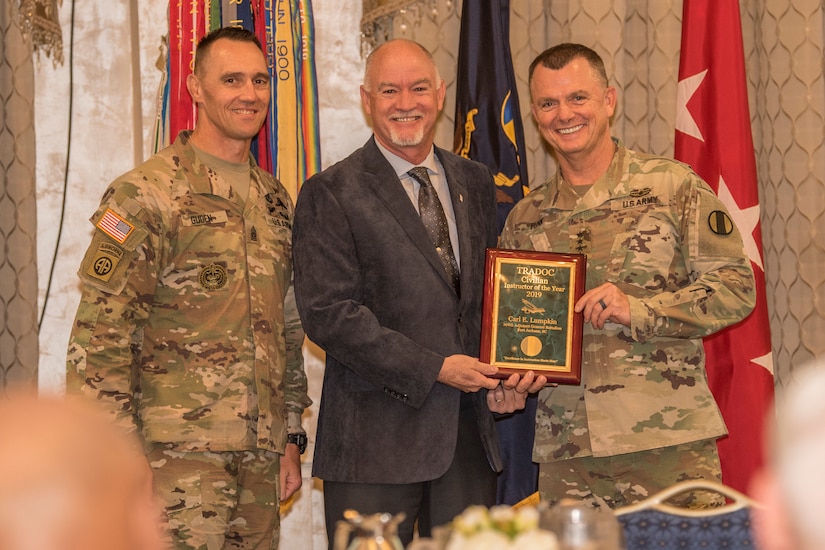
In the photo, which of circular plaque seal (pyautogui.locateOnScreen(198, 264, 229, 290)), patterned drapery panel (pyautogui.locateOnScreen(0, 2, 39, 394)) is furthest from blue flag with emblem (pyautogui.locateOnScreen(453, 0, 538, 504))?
patterned drapery panel (pyautogui.locateOnScreen(0, 2, 39, 394))

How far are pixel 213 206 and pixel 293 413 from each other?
85 centimetres

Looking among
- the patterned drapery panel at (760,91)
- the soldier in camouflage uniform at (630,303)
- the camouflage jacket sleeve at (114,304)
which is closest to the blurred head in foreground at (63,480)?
the camouflage jacket sleeve at (114,304)

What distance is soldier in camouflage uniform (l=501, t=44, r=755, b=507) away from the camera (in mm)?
3369

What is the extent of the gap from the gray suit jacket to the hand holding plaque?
0.12m

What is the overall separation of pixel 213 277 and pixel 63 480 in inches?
93.7

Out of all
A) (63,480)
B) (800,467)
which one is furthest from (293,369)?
(800,467)

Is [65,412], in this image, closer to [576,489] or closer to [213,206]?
[213,206]

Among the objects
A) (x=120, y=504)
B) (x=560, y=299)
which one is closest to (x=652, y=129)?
(x=560, y=299)

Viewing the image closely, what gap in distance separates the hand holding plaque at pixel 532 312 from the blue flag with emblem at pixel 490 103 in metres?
1.06

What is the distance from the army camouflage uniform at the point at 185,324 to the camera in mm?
3236

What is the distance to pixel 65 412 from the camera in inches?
44.1

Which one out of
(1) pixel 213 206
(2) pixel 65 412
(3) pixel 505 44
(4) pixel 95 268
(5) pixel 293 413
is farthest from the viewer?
(3) pixel 505 44

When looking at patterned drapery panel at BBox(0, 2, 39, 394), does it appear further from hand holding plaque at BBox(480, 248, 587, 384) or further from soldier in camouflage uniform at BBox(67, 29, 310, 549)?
hand holding plaque at BBox(480, 248, 587, 384)

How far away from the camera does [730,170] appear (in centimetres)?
449
